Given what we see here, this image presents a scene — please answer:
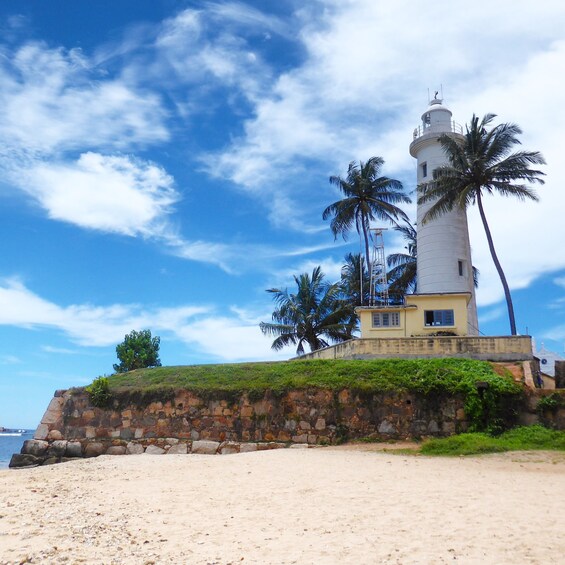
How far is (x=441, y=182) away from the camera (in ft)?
96.4

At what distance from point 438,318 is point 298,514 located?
18.9 m

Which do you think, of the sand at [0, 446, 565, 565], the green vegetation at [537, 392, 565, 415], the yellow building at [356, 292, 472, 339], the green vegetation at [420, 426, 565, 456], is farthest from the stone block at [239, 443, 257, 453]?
the yellow building at [356, 292, 472, 339]

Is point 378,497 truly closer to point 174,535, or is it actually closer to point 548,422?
point 174,535

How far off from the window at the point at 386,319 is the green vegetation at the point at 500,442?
34.4 ft

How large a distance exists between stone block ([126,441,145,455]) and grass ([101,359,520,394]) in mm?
2000

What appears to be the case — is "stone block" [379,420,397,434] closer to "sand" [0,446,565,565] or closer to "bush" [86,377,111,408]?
"sand" [0,446,565,565]

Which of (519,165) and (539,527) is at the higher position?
(519,165)

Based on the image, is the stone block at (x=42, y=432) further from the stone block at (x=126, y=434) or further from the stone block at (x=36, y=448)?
the stone block at (x=126, y=434)

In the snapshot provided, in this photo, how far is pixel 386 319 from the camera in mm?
25453

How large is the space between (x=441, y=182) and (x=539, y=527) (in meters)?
25.1

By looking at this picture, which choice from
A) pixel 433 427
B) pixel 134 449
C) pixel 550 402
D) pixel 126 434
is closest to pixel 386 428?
pixel 433 427

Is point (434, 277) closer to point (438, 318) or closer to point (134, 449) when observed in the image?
point (438, 318)

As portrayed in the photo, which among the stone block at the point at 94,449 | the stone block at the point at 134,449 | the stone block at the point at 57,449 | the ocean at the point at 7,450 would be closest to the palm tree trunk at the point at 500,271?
the stone block at the point at 134,449

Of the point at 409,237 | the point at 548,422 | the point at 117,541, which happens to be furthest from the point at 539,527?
the point at 409,237
